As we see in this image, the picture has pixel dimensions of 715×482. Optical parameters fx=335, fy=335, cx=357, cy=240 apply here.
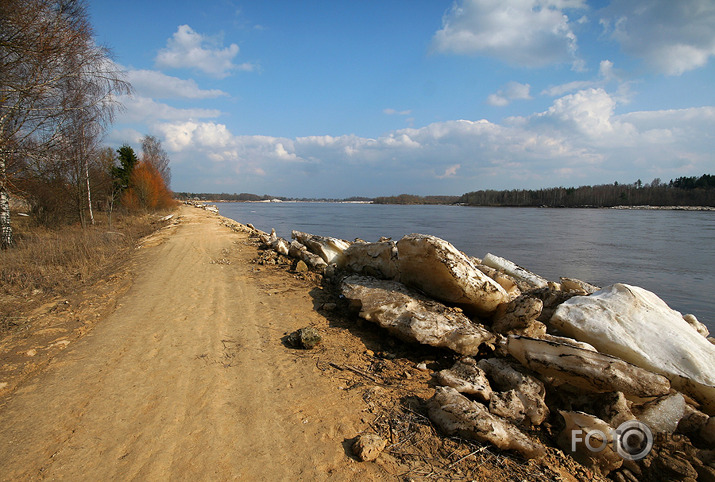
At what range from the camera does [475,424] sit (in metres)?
2.84

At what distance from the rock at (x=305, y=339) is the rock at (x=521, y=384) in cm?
212

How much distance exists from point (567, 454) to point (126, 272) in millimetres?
9376

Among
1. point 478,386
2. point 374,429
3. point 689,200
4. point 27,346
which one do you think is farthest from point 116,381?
point 689,200

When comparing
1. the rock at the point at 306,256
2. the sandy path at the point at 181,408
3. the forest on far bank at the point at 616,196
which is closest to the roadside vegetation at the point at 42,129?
the sandy path at the point at 181,408

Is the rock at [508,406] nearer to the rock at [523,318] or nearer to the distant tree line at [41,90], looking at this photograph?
the rock at [523,318]

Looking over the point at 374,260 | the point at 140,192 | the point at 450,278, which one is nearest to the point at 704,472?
the point at 450,278

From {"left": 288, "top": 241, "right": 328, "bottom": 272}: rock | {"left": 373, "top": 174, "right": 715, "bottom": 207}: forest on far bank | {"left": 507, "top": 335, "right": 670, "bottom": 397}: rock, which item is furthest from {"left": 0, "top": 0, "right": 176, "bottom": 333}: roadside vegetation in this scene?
{"left": 373, "top": 174, "right": 715, "bottom": 207}: forest on far bank

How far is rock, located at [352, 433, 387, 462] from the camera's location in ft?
8.64

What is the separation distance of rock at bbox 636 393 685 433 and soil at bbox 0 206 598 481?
1.10 metres

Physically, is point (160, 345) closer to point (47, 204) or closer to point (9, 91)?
point (9, 91)

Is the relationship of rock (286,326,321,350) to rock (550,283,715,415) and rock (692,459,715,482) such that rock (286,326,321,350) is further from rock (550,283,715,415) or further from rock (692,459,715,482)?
rock (692,459,715,482)

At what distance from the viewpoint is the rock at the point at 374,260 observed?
620 cm

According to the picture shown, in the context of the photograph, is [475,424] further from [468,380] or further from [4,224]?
[4,224]

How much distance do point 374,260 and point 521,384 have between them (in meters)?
3.58
